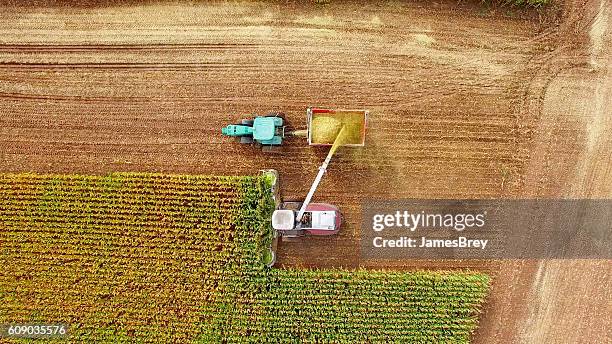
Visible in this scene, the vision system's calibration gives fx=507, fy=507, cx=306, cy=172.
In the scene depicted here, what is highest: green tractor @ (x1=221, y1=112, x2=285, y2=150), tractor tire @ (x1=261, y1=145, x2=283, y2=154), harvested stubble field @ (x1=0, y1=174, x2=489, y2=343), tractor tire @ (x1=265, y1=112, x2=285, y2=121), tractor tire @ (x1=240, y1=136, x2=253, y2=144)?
tractor tire @ (x1=265, y1=112, x2=285, y2=121)

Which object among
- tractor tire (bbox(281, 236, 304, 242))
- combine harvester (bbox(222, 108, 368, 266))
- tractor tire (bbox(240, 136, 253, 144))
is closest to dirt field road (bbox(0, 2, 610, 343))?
tractor tire (bbox(281, 236, 304, 242))

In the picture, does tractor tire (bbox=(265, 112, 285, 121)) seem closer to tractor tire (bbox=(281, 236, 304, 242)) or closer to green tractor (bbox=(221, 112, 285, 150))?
green tractor (bbox=(221, 112, 285, 150))

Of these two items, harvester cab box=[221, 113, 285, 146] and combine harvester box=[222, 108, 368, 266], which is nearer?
combine harvester box=[222, 108, 368, 266]

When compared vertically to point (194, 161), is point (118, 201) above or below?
below

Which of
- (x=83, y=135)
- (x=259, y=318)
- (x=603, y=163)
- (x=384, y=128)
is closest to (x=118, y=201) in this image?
(x=83, y=135)

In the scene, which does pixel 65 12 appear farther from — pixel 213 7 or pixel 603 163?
pixel 603 163

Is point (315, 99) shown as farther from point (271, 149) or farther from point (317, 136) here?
point (271, 149)

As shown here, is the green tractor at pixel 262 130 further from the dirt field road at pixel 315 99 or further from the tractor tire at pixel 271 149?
the dirt field road at pixel 315 99
